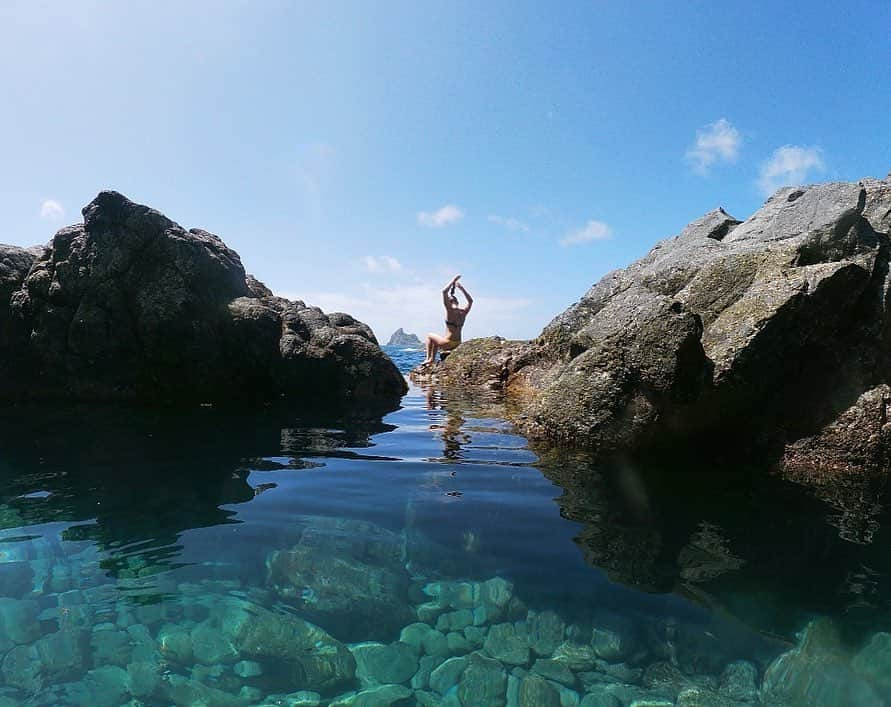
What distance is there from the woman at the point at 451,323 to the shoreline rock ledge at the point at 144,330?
8837 millimetres

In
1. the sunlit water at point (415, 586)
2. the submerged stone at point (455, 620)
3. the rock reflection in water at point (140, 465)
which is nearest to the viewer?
the sunlit water at point (415, 586)

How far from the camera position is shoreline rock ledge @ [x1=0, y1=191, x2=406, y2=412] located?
12125 mm

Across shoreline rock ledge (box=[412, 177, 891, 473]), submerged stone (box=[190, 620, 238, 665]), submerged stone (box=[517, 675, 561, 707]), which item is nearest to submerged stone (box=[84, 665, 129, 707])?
submerged stone (box=[190, 620, 238, 665])

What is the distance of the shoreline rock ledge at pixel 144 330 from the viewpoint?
39.8 ft

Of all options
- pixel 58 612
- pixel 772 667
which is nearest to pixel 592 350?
pixel 772 667

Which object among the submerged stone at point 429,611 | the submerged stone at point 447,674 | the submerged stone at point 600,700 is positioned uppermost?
the submerged stone at point 429,611

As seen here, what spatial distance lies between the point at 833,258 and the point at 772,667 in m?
7.56

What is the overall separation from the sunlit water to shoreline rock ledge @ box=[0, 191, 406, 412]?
646 cm

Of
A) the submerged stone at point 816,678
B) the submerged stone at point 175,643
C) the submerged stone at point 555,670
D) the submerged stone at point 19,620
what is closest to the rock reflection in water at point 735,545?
the submerged stone at point 816,678

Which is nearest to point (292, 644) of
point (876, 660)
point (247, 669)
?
point (247, 669)

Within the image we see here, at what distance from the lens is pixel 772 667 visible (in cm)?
302

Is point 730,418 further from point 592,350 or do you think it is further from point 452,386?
point 452,386

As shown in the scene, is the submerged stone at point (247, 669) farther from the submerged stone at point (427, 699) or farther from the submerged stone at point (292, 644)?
the submerged stone at point (427, 699)

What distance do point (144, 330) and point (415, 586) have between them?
11.1m
